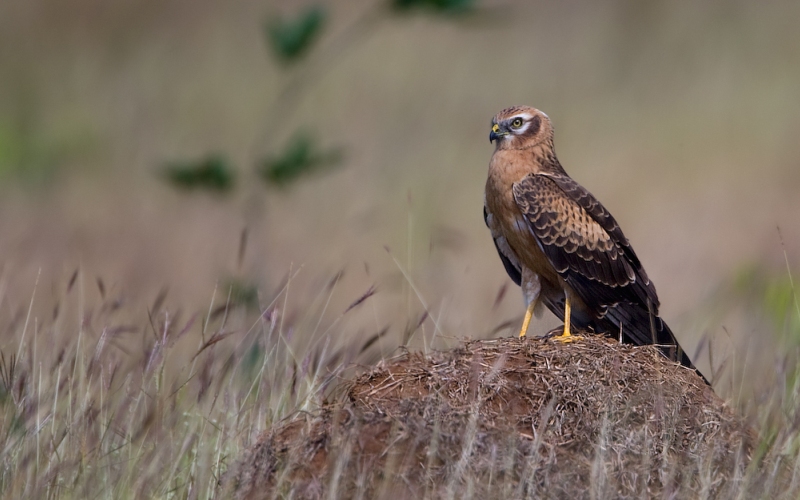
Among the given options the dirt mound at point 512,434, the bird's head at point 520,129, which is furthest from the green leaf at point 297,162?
the dirt mound at point 512,434

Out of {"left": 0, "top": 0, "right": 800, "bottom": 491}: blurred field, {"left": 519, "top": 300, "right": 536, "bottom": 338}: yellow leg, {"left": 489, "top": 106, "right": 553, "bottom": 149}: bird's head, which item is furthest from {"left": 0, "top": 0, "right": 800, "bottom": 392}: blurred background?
{"left": 519, "top": 300, "right": 536, "bottom": 338}: yellow leg

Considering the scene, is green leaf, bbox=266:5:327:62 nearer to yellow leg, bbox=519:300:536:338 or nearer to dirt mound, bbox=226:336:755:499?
yellow leg, bbox=519:300:536:338

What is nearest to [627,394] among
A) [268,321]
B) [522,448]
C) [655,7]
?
[522,448]

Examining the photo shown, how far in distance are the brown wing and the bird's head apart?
295mm

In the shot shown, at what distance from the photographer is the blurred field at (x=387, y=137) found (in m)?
11.8

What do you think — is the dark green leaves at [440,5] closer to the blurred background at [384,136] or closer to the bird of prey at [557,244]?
the bird of prey at [557,244]

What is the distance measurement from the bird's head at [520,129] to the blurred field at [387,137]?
6.98ft

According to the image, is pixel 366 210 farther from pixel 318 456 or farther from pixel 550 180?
pixel 318 456

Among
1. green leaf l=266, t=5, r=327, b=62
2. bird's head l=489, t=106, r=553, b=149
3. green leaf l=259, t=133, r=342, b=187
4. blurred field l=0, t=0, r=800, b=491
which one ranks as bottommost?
blurred field l=0, t=0, r=800, b=491

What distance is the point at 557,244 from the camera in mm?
6180

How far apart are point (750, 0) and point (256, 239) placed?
1309cm

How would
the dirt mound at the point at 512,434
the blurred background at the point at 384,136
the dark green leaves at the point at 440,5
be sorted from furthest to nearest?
1. the blurred background at the point at 384,136
2. the dark green leaves at the point at 440,5
3. the dirt mound at the point at 512,434

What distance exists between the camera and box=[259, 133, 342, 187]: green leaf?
7527mm

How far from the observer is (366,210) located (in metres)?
13.1
